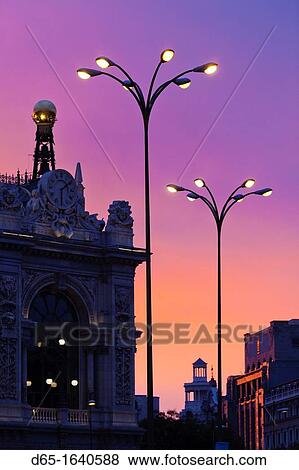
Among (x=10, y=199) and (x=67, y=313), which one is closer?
(x=10, y=199)

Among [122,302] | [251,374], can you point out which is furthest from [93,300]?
[251,374]

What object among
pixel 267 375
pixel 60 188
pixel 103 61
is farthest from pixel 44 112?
pixel 267 375

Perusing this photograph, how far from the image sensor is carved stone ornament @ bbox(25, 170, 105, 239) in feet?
282

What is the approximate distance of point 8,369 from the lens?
8244 centimetres

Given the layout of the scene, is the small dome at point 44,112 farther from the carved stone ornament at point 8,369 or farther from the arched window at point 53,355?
the carved stone ornament at point 8,369

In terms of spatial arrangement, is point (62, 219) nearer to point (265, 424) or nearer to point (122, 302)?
point (122, 302)

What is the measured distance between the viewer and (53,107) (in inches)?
3681

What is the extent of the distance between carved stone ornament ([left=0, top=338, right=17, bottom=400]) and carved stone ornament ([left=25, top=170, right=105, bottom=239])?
22.4ft

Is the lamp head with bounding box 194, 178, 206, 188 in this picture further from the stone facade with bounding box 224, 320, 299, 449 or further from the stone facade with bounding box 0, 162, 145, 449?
the stone facade with bounding box 224, 320, 299, 449

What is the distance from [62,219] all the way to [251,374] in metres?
108

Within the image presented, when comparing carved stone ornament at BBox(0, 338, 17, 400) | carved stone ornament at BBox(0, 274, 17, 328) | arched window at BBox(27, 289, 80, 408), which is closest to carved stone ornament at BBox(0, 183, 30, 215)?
Answer: carved stone ornament at BBox(0, 274, 17, 328)

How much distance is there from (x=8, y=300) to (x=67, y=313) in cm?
671

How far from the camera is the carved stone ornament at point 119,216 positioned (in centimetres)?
9019

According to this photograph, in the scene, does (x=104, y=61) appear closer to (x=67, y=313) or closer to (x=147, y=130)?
(x=147, y=130)
